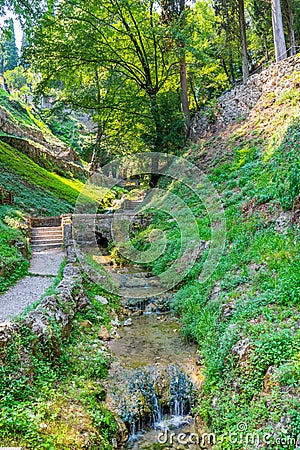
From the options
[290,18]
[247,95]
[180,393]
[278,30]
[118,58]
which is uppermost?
[290,18]

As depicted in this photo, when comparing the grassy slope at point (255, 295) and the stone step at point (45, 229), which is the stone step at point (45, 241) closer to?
the stone step at point (45, 229)

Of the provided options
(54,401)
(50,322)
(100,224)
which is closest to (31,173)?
(100,224)

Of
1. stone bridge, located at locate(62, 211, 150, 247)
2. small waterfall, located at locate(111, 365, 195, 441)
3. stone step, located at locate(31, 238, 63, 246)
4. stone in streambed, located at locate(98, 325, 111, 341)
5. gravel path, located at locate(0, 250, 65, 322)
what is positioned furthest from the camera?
stone bridge, located at locate(62, 211, 150, 247)

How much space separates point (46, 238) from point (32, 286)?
5.99 metres

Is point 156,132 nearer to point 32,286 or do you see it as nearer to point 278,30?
point 278,30

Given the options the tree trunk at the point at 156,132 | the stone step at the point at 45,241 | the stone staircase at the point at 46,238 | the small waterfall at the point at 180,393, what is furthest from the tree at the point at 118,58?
the small waterfall at the point at 180,393

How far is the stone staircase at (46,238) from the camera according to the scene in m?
13.3

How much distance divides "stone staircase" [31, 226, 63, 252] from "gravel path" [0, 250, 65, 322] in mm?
1174

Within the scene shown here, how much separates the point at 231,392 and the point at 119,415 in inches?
71.2

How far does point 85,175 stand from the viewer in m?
31.9

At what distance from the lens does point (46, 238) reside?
13.9 m

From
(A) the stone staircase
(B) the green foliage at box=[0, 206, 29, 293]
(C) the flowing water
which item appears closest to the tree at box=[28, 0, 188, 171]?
(A) the stone staircase

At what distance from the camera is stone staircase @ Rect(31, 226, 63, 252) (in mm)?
13308

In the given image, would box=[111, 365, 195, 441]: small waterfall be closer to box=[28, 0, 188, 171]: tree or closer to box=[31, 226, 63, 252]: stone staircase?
box=[31, 226, 63, 252]: stone staircase
